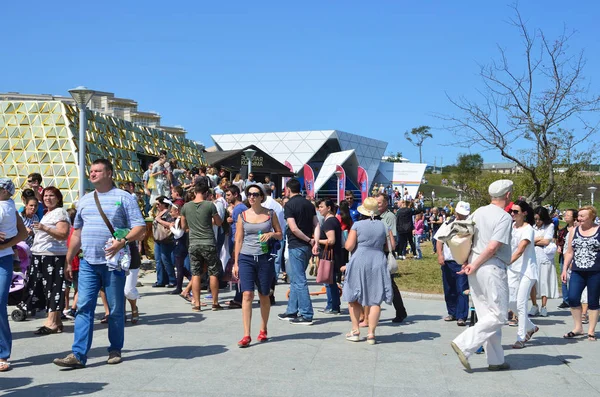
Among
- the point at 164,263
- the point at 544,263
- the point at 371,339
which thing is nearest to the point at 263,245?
the point at 371,339

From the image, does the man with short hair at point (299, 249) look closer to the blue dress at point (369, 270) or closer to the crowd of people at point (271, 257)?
the crowd of people at point (271, 257)

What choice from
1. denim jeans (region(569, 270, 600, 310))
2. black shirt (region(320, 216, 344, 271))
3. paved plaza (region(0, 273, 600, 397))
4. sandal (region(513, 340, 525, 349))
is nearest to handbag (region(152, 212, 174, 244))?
paved plaza (region(0, 273, 600, 397))

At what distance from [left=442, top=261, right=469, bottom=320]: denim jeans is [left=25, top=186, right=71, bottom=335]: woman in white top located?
16.8ft

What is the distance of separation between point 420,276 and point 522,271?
7414 mm

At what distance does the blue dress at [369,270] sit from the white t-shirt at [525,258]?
5.37 feet

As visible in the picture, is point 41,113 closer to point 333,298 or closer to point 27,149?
point 27,149

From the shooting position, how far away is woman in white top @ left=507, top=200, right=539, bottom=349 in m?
7.58

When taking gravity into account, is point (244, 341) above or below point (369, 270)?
below

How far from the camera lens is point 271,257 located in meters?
7.61

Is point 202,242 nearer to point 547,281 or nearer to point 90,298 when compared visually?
point 90,298

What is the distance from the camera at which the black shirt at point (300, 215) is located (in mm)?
8789

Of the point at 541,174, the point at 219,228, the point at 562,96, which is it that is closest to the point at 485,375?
the point at 219,228

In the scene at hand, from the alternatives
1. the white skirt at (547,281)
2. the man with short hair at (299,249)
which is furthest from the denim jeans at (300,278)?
the white skirt at (547,281)

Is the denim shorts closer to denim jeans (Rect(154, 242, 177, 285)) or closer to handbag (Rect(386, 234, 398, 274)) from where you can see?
handbag (Rect(386, 234, 398, 274))
